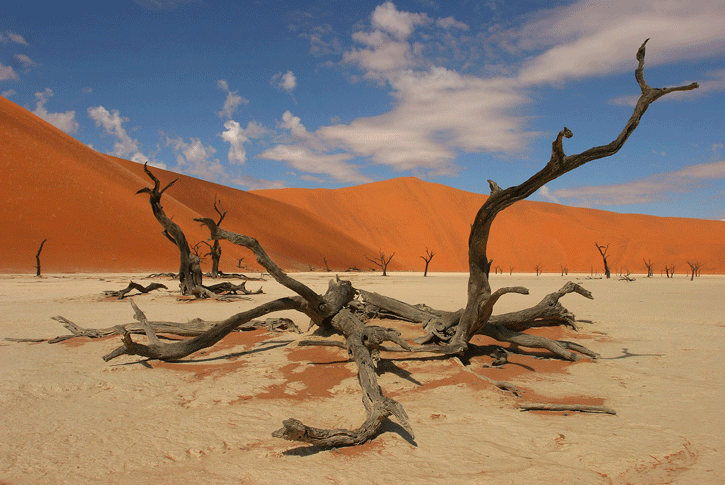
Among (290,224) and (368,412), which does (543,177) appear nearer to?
(368,412)

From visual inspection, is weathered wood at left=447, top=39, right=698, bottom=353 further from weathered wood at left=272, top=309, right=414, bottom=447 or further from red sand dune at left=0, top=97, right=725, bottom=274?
red sand dune at left=0, top=97, right=725, bottom=274

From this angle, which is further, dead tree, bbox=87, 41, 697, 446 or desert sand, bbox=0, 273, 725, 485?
dead tree, bbox=87, 41, 697, 446

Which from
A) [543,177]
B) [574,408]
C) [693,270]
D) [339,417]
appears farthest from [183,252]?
[693,270]

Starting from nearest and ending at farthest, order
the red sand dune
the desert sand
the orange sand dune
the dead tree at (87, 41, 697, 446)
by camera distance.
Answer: the desert sand < the dead tree at (87, 41, 697, 446) < the red sand dune < the orange sand dune

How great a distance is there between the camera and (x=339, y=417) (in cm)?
379

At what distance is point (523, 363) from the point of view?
5.59 meters

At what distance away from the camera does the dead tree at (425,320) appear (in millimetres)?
3480

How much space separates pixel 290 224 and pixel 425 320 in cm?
5921

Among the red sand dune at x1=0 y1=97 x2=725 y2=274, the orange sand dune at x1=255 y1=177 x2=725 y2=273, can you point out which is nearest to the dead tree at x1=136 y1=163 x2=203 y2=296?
the red sand dune at x1=0 y1=97 x2=725 y2=274

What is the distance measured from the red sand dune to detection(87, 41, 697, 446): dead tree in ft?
104

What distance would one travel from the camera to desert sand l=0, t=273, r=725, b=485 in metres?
2.79

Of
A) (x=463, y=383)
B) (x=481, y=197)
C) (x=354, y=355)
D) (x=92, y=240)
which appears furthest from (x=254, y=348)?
(x=481, y=197)

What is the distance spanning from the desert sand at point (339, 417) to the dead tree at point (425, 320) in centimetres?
20

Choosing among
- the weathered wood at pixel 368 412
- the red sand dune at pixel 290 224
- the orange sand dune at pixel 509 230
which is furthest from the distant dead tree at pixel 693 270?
the weathered wood at pixel 368 412
